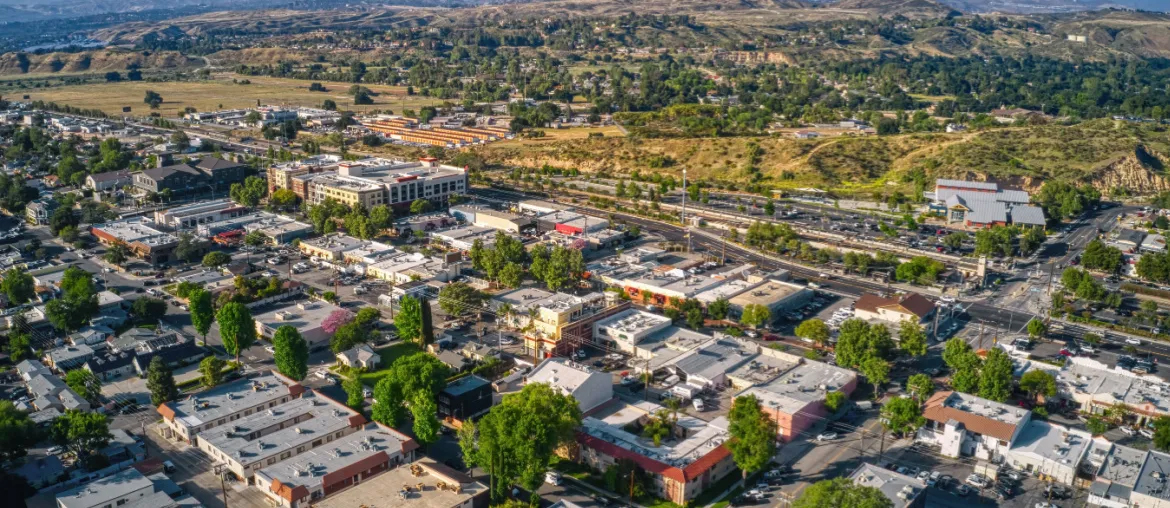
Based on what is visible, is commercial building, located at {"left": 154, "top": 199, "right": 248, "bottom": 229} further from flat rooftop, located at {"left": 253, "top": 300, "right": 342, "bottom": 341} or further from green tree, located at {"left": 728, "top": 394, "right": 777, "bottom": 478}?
green tree, located at {"left": 728, "top": 394, "right": 777, "bottom": 478}

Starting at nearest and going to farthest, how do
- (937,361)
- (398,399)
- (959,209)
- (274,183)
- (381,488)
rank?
(381,488), (398,399), (937,361), (959,209), (274,183)

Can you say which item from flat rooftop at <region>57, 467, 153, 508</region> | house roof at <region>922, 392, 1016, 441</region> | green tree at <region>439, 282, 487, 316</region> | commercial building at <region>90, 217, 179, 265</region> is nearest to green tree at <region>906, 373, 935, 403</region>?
house roof at <region>922, 392, 1016, 441</region>

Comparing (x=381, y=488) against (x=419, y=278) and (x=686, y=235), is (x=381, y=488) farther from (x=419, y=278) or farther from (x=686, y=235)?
(x=686, y=235)

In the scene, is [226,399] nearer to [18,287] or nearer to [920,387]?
[18,287]

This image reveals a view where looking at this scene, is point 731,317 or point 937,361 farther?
point 731,317

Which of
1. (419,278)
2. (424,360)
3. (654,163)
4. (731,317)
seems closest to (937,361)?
(731,317)

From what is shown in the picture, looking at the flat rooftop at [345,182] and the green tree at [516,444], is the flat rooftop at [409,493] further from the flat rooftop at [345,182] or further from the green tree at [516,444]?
the flat rooftop at [345,182]
